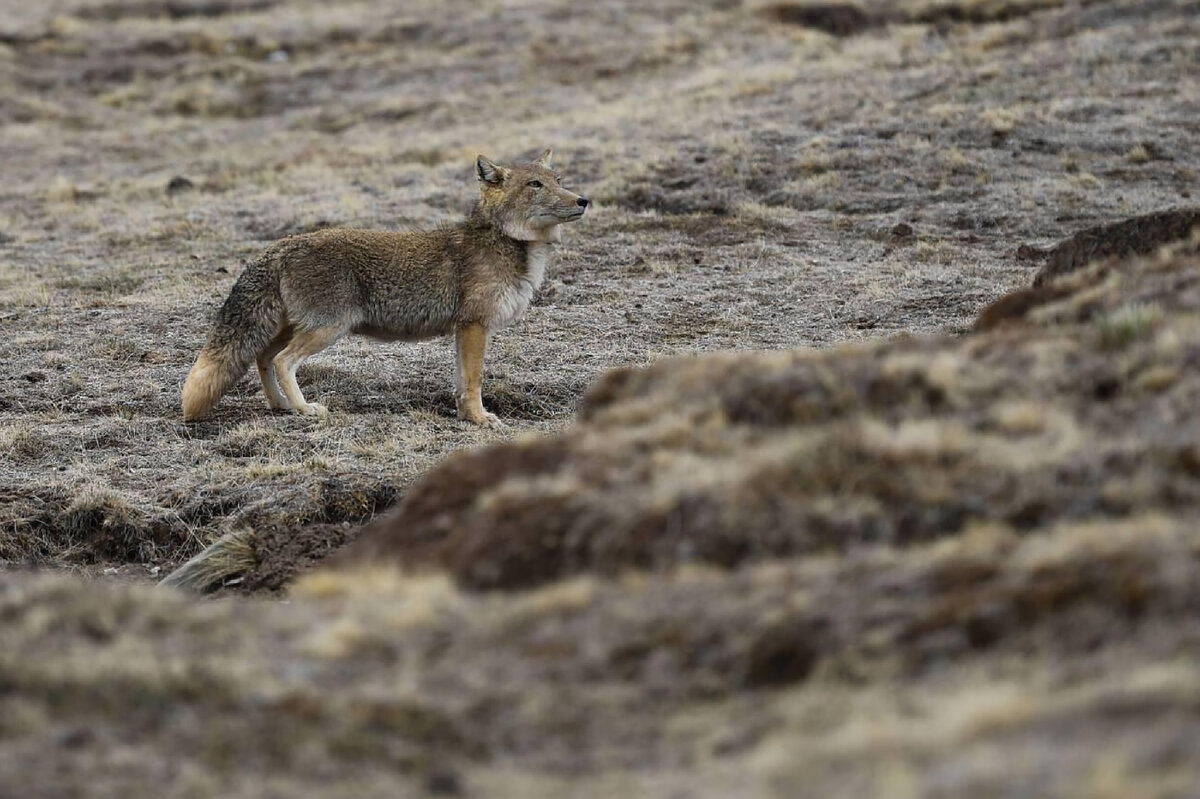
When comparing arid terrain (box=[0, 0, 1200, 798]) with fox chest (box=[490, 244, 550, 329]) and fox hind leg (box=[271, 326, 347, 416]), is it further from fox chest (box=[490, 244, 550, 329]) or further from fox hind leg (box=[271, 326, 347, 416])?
Answer: fox chest (box=[490, 244, 550, 329])

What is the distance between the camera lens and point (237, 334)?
13.3 m

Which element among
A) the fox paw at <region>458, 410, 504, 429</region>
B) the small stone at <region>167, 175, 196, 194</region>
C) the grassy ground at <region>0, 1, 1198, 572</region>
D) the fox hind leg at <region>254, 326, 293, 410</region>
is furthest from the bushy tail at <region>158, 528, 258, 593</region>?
the small stone at <region>167, 175, 196, 194</region>

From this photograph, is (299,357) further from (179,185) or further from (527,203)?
(179,185)

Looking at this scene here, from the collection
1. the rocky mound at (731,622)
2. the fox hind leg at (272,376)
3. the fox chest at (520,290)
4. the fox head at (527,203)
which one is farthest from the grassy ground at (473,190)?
the rocky mound at (731,622)

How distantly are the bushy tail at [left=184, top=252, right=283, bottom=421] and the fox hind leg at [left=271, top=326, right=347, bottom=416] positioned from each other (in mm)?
227

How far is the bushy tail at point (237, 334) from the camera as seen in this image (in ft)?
43.8

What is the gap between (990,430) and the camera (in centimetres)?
650

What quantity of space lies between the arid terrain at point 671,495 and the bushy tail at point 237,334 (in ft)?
1.12

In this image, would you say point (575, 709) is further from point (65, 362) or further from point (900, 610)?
point (65, 362)

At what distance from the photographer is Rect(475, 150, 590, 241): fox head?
14.2 meters

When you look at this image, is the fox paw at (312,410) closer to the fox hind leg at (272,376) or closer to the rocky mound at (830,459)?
the fox hind leg at (272,376)

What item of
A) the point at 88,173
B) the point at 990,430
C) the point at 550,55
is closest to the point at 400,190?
the point at 88,173

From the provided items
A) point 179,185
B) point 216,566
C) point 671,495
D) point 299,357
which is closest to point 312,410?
point 299,357

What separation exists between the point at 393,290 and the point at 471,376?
106 centimetres
